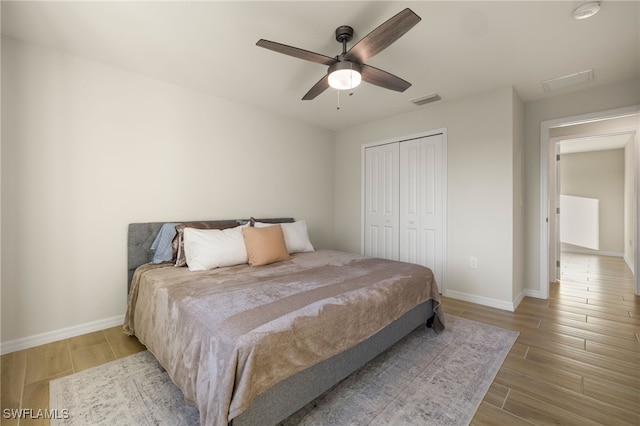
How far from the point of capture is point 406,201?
384cm

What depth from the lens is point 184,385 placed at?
1399mm

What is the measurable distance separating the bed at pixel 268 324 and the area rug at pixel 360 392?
0.15 metres

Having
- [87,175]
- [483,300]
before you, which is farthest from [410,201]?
[87,175]

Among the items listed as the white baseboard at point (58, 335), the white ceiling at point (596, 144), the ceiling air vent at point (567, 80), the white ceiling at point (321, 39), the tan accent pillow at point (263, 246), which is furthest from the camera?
the white ceiling at point (596, 144)

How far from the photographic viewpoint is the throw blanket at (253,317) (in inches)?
45.4

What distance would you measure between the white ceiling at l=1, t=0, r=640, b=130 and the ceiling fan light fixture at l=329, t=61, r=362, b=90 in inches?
12.4

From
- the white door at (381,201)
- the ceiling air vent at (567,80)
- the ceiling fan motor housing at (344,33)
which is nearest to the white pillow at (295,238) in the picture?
the white door at (381,201)

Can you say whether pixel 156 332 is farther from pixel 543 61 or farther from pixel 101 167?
pixel 543 61

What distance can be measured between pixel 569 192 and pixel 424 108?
5946 mm

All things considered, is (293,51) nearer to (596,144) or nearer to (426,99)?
(426,99)

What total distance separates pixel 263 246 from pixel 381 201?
7.21 feet

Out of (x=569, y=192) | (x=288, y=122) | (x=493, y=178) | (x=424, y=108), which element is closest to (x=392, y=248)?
(x=493, y=178)

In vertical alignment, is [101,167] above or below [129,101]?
below

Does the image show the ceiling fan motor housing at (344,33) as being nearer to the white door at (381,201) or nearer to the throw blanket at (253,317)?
the throw blanket at (253,317)
